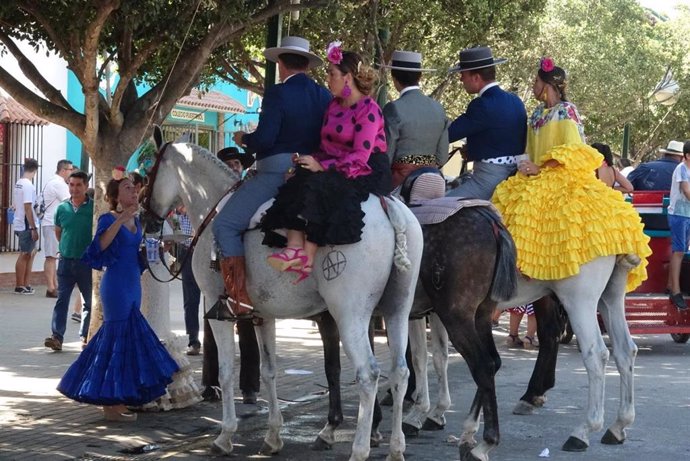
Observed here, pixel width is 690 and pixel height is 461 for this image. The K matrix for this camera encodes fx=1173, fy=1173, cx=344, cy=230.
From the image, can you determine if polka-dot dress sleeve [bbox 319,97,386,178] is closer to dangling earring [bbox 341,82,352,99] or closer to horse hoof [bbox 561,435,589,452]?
dangling earring [bbox 341,82,352,99]

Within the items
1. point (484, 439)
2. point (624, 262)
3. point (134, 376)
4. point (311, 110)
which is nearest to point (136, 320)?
point (134, 376)

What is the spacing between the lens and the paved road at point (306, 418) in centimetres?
889

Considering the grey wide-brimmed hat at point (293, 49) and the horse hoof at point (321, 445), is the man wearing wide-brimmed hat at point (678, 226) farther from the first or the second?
the grey wide-brimmed hat at point (293, 49)

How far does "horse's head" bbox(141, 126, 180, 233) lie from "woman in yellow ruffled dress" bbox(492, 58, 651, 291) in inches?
104


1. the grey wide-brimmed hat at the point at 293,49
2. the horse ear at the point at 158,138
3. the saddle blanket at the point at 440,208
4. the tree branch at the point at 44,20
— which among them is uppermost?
the tree branch at the point at 44,20

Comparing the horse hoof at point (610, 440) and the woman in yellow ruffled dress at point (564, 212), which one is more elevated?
the woman in yellow ruffled dress at point (564, 212)

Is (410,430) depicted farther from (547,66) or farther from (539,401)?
(547,66)

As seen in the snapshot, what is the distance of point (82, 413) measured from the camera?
10.1m

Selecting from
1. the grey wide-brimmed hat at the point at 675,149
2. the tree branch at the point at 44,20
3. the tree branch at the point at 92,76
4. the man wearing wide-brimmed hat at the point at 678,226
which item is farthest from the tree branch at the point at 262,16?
the grey wide-brimmed hat at the point at 675,149

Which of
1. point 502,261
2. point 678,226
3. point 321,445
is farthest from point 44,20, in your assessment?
point 678,226

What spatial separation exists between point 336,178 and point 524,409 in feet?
11.6

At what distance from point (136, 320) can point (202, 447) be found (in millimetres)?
1271

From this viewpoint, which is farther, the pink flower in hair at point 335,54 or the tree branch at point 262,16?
the tree branch at point 262,16

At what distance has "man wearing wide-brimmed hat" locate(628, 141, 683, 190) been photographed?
16656mm
